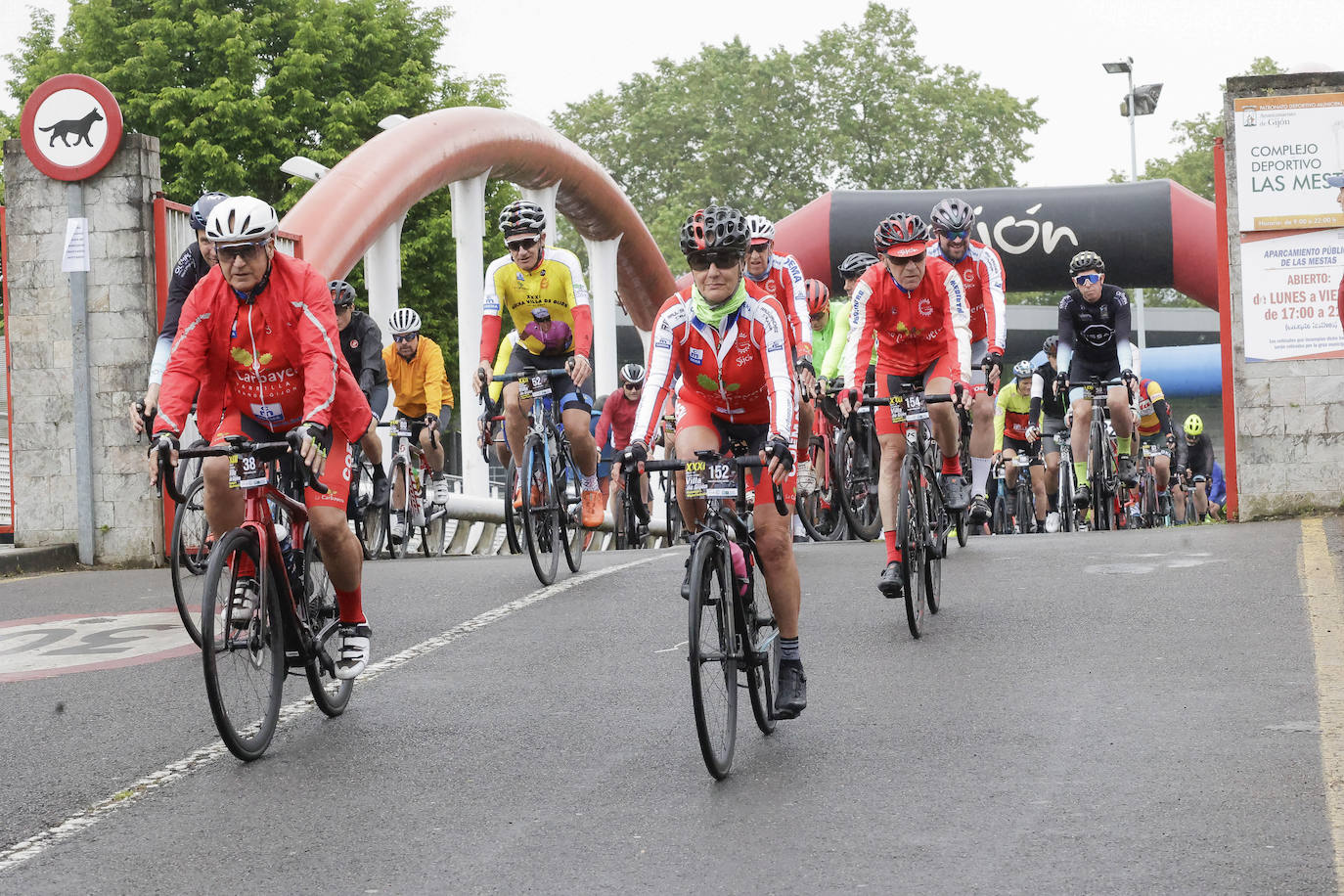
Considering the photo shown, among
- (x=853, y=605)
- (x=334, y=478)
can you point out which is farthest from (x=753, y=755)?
(x=853, y=605)

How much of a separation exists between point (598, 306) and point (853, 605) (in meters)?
22.2

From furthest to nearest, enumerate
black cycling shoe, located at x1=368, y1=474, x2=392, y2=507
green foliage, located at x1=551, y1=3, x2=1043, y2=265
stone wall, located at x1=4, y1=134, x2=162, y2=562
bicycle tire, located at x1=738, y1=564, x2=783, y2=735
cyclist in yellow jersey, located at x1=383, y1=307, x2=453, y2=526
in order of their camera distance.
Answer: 1. green foliage, located at x1=551, y1=3, x2=1043, y2=265
2. cyclist in yellow jersey, located at x1=383, y1=307, x2=453, y2=526
3. black cycling shoe, located at x1=368, y1=474, x2=392, y2=507
4. stone wall, located at x1=4, y1=134, x2=162, y2=562
5. bicycle tire, located at x1=738, y1=564, x2=783, y2=735

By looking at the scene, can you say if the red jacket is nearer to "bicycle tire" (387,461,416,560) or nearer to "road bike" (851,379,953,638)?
"road bike" (851,379,953,638)

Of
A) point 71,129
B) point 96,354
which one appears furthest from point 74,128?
point 96,354

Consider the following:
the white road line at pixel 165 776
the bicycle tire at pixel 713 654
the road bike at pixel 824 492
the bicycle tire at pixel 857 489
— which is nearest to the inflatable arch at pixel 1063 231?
the road bike at pixel 824 492

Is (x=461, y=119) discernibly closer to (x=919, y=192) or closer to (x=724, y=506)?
(x=919, y=192)

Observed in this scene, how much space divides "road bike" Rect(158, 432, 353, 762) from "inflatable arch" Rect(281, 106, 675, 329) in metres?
12.2

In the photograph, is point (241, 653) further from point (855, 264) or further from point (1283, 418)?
point (1283, 418)

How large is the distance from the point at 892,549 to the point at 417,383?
8487 millimetres

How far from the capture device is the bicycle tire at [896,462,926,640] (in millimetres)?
8703

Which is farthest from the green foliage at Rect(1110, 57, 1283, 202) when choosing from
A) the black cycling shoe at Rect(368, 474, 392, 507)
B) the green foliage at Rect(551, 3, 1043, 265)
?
the black cycling shoe at Rect(368, 474, 392, 507)

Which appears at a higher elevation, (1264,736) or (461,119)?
(461,119)

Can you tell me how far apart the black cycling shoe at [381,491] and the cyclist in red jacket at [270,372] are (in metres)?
8.37

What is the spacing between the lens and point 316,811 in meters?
5.71
